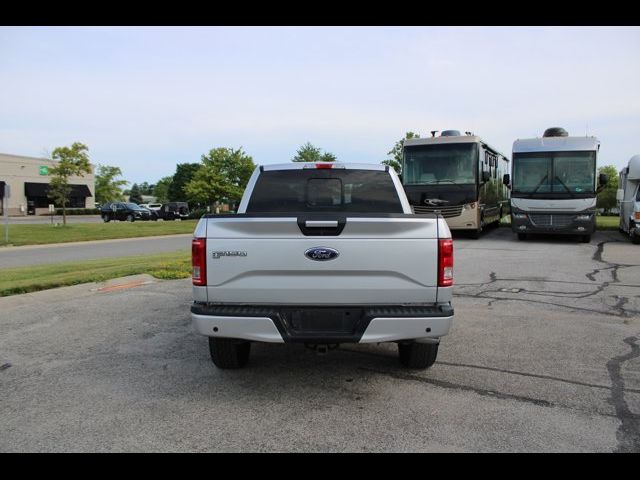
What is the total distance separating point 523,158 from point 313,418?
622 inches

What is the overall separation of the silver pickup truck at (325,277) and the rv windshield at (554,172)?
1459cm

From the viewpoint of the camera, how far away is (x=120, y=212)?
143 ft

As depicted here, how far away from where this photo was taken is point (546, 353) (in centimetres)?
564

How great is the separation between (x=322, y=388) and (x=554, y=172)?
15.2 metres

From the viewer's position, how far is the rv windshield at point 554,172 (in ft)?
55.7

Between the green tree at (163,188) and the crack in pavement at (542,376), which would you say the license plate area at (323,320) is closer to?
the crack in pavement at (542,376)

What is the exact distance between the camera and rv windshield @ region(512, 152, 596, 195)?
55.7ft

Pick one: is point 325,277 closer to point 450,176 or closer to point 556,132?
point 450,176

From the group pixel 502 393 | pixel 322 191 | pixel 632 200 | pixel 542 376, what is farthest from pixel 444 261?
pixel 632 200

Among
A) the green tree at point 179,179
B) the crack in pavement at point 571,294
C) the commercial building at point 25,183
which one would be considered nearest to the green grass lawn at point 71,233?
the crack in pavement at point 571,294

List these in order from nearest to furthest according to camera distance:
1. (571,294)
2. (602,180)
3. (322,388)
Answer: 1. (322,388)
2. (571,294)
3. (602,180)

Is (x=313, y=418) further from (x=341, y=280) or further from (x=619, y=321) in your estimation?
(x=619, y=321)
